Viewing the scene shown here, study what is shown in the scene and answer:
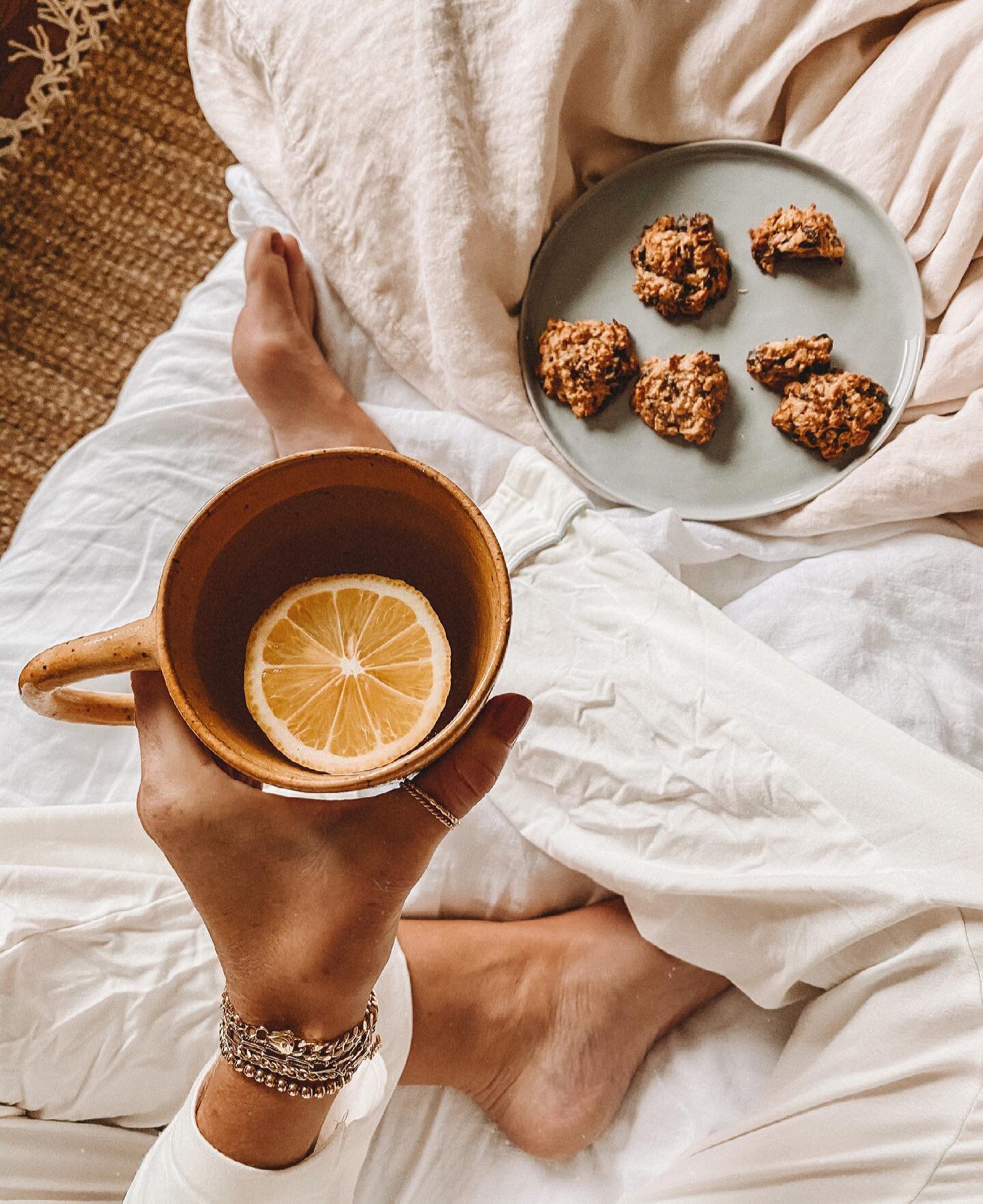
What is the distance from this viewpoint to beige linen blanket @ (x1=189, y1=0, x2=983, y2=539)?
0.91 meters

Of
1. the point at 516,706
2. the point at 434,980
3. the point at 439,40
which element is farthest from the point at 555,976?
the point at 439,40

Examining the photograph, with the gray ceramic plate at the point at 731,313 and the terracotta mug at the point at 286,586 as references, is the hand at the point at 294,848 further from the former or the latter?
the gray ceramic plate at the point at 731,313

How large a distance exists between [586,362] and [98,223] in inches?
30.8

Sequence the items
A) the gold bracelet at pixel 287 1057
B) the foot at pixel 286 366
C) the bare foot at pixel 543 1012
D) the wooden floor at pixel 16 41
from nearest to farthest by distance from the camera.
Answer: the gold bracelet at pixel 287 1057
the bare foot at pixel 543 1012
the foot at pixel 286 366
the wooden floor at pixel 16 41

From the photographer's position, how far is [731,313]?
3.19ft

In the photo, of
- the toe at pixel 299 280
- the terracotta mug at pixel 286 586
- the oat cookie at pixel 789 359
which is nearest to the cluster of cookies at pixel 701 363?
the oat cookie at pixel 789 359

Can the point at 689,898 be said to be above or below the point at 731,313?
below

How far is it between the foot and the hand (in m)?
0.48

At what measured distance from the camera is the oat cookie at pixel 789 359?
0.93 meters

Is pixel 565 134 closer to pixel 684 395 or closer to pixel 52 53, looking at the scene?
pixel 684 395

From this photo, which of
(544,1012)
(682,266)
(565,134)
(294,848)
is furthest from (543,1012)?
(565,134)

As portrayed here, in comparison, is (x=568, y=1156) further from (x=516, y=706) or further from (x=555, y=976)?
(x=516, y=706)

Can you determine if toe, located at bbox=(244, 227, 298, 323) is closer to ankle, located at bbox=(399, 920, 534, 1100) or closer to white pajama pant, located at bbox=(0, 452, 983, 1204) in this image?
white pajama pant, located at bbox=(0, 452, 983, 1204)

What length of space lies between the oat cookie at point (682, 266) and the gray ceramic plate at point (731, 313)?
2 centimetres
